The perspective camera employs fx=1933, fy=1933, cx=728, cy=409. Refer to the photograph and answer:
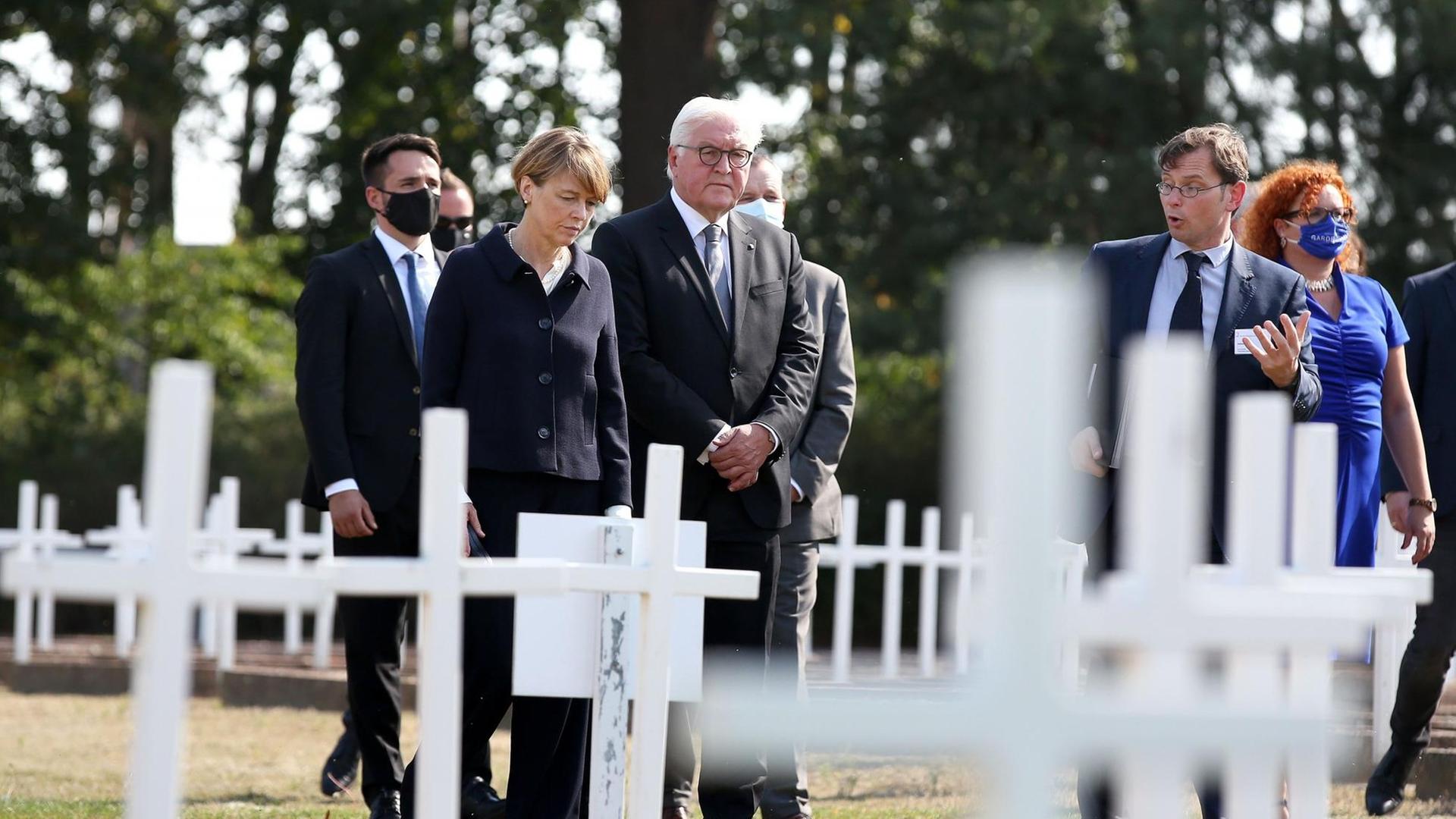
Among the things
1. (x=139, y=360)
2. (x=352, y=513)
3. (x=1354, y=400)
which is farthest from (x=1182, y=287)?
(x=139, y=360)

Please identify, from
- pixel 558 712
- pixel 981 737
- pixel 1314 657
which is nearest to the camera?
pixel 981 737

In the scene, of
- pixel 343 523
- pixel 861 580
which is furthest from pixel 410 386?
pixel 861 580

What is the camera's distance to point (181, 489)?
8.55 feet

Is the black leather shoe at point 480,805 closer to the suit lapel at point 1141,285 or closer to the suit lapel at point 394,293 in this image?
the suit lapel at point 394,293

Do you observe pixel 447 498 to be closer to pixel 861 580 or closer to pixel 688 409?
pixel 688 409

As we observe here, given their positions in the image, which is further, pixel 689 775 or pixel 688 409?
pixel 689 775

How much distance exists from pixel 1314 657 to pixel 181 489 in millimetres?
1611

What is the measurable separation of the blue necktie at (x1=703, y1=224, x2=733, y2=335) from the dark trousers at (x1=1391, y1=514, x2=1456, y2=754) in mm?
2910

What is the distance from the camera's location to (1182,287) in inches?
207

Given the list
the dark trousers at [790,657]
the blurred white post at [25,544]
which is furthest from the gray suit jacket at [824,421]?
the blurred white post at [25,544]

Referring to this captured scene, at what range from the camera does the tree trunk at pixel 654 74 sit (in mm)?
14367

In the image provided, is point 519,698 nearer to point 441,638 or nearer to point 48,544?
point 441,638

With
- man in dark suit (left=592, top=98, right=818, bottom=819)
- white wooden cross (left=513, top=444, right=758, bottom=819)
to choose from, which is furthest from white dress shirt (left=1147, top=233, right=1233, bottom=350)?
white wooden cross (left=513, top=444, right=758, bottom=819)

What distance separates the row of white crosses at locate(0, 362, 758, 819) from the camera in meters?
2.59
